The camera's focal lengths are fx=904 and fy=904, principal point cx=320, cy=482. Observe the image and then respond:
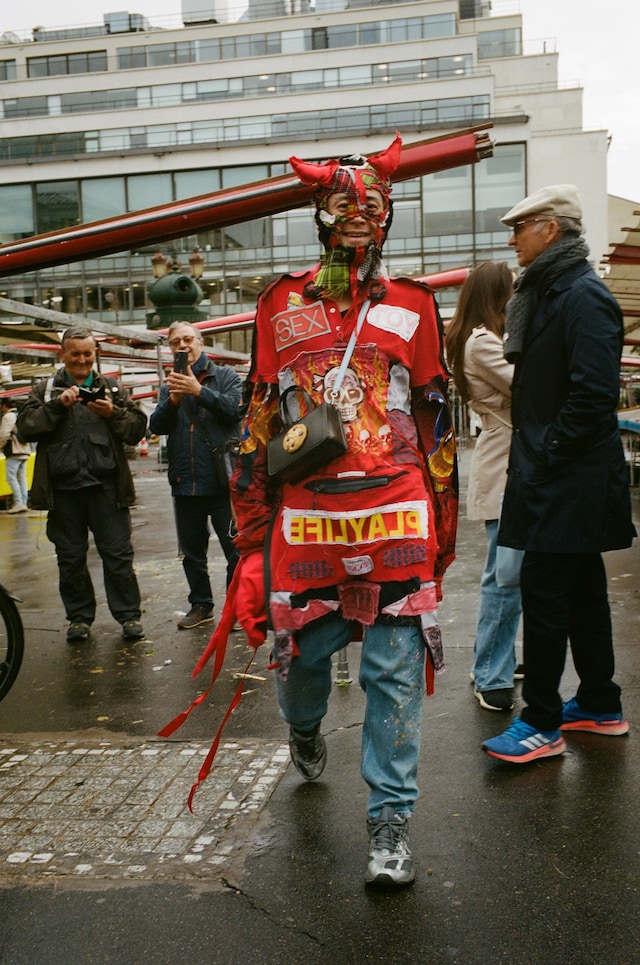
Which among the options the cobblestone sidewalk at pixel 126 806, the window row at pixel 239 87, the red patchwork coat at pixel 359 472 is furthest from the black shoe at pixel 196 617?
the window row at pixel 239 87

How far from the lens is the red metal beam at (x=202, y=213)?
4066 millimetres

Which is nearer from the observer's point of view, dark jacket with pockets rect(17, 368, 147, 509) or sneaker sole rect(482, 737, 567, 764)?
sneaker sole rect(482, 737, 567, 764)

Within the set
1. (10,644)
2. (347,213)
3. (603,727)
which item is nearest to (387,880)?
(603,727)

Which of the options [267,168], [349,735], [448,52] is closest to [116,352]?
[349,735]

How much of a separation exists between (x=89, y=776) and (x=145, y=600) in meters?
3.58

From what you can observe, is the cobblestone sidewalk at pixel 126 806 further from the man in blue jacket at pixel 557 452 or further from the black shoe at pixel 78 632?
the black shoe at pixel 78 632

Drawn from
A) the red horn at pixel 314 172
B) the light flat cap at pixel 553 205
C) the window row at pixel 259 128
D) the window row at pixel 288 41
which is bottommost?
the light flat cap at pixel 553 205

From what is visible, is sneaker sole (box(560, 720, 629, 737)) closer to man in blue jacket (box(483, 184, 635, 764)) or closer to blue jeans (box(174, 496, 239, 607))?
man in blue jacket (box(483, 184, 635, 764))

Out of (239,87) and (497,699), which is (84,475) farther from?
(239,87)

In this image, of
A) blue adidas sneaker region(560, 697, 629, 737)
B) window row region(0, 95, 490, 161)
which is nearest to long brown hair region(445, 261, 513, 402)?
blue adidas sneaker region(560, 697, 629, 737)

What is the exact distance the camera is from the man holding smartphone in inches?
229

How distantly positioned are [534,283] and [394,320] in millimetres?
959

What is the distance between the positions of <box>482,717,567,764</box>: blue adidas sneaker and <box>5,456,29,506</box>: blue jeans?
13.4m

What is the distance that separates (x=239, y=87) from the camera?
5034 cm
